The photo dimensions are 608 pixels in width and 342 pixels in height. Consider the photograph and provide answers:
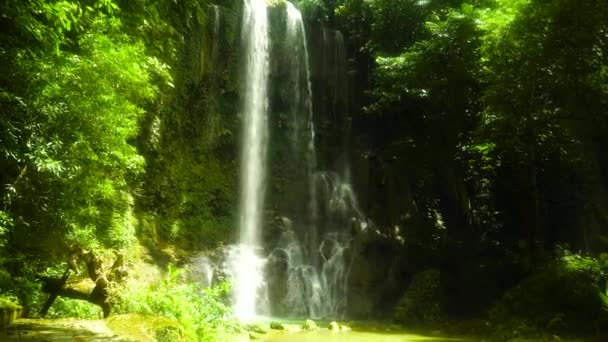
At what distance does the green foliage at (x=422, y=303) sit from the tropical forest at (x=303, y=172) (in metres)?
0.07

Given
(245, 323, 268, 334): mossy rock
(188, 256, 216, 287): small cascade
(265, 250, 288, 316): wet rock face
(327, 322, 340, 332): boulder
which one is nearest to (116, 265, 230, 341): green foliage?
(245, 323, 268, 334): mossy rock

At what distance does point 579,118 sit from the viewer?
47.4 feet

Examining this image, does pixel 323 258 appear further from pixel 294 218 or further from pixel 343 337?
pixel 343 337

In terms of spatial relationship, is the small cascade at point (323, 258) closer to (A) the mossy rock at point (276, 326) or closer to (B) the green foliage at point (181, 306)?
(A) the mossy rock at point (276, 326)

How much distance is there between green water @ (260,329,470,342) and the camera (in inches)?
393

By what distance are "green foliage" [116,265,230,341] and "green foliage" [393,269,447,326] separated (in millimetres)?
7335

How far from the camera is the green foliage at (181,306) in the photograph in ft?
22.9

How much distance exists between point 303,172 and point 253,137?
251 centimetres

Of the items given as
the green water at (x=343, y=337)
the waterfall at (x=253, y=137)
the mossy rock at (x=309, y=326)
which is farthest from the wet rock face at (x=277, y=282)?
the green water at (x=343, y=337)

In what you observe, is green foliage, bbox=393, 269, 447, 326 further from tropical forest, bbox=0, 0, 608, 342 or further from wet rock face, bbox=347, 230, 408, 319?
wet rock face, bbox=347, 230, 408, 319

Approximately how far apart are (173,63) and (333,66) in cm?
863

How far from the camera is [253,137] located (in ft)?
61.7

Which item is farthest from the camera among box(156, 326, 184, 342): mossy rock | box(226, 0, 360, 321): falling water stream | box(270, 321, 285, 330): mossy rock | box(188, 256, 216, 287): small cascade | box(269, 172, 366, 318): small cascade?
box(269, 172, 366, 318): small cascade

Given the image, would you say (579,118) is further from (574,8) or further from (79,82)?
(79,82)
